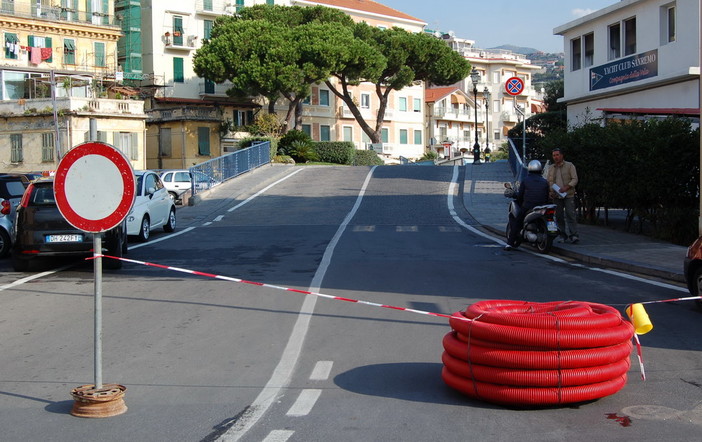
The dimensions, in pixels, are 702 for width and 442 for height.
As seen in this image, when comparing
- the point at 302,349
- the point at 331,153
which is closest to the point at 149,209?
the point at 302,349

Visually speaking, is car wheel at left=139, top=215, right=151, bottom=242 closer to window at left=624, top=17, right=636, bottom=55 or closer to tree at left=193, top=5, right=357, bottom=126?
window at left=624, top=17, right=636, bottom=55

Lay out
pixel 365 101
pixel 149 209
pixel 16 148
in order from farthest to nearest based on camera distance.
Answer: pixel 365 101 < pixel 16 148 < pixel 149 209

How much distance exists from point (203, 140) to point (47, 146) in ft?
40.5

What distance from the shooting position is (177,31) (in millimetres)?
63969

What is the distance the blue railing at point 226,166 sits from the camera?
30.6 metres

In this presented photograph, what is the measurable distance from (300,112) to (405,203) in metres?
38.9

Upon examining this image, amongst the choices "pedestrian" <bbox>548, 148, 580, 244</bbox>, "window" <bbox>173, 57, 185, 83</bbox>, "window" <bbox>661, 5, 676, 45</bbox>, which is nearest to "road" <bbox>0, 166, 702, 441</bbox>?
"pedestrian" <bbox>548, 148, 580, 244</bbox>

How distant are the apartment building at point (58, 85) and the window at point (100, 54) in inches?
2.8

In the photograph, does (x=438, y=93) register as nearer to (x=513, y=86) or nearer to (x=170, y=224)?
(x=513, y=86)

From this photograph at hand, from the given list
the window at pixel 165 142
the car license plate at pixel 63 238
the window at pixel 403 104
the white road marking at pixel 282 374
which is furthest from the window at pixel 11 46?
the white road marking at pixel 282 374

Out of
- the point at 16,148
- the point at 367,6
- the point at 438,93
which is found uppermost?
the point at 367,6

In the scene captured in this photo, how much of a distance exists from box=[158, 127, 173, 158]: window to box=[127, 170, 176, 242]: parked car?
39547mm

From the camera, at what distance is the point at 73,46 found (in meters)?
57.2

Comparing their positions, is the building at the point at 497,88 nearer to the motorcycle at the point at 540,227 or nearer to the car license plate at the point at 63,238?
the motorcycle at the point at 540,227
